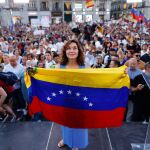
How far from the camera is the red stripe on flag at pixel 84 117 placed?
414 centimetres

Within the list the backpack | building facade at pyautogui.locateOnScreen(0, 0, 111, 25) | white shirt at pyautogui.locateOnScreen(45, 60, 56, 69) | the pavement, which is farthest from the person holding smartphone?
building facade at pyautogui.locateOnScreen(0, 0, 111, 25)

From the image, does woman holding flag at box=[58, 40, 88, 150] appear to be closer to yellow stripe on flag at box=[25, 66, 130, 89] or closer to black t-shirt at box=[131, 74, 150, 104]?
yellow stripe on flag at box=[25, 66, 130, 89]

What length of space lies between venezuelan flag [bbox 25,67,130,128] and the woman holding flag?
0.23 meters

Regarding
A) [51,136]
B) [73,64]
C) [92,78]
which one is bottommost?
[51,136]

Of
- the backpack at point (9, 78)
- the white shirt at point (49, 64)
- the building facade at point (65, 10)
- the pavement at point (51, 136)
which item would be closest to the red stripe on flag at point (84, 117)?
the pavement at point (51, 136)

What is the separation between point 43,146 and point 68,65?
154 cm

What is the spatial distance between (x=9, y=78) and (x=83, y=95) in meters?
2.72

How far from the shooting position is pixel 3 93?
588cm

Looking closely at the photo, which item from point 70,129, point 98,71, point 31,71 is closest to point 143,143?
point 70,129

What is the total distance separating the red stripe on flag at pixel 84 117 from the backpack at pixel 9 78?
2263 millimetres

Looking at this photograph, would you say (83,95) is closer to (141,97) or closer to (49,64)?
(141,97)

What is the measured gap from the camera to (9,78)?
248 inches

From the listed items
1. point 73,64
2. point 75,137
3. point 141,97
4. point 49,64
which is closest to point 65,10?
point 49,64

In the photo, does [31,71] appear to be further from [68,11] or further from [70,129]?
[68,11]
